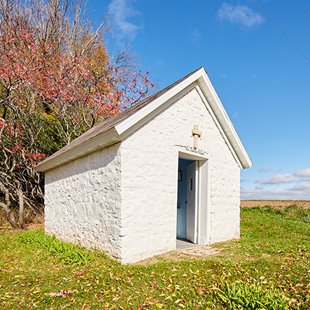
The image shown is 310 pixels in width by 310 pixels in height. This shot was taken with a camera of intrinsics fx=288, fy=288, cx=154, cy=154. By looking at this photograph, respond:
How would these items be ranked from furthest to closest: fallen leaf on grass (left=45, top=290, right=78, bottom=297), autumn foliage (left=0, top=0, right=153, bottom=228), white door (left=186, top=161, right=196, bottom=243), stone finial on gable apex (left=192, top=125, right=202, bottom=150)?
autumn foliage (left=0, top=0, right=153, bottom=228) < white door (left=186, top=161, right=196, bottom=243) < stone finial on gable apex (left=192, top=125, right=202, bottom=150) < fallen leaf on grass (left=45, top=290, right=78, bottom=297)

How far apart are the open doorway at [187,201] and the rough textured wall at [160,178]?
539mm

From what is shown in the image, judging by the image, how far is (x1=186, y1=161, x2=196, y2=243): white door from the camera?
859 cm

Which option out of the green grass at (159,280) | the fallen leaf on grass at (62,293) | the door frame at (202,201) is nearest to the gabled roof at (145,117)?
the door frame at (202,201)

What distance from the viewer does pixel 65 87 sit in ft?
49.0

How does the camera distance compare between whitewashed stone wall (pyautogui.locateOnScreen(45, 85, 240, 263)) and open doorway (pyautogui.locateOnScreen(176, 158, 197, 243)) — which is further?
open doorway (pyautogui.locateOnScreen(176, 158, 197, 243))

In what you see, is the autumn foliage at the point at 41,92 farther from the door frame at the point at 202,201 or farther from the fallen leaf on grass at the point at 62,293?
the fallen leaf on grass at the point at 62,293

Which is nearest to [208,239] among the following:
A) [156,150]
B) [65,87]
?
[156,150]

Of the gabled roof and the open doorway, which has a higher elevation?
the gabled roof

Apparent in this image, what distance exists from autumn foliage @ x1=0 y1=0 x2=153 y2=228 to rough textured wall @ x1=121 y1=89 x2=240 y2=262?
23.9ft

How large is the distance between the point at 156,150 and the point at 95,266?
9.62 ft

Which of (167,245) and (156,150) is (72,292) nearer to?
(167,245)

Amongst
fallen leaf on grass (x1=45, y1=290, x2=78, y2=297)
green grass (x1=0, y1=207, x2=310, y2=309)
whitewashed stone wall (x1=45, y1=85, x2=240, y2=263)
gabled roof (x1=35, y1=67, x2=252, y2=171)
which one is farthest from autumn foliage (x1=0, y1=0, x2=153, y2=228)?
fallen leaf on grass (x1=45, y1=290, x2=78, y2=297)

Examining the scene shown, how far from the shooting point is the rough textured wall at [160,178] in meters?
6.36

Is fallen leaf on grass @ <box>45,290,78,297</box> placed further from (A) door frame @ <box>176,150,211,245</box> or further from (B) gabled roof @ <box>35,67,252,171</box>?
(A) door frame @ <box>176,150,211,245</box>
